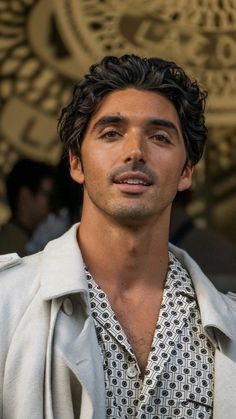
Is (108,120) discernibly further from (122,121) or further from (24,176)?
(24,176)

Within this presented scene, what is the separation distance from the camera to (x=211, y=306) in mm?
2967

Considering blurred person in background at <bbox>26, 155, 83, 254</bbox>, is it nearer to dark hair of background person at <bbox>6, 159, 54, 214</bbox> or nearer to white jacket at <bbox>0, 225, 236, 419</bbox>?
dark hair of background person at <bbox>6, 159, 54, 214</bbox>

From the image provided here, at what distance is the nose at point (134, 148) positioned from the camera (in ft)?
9.43

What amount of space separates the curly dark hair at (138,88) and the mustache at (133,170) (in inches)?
7.4

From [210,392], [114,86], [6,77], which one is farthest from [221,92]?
[210,392]

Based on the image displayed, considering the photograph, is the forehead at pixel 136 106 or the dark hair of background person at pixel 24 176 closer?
the forehead at pixel 136 106

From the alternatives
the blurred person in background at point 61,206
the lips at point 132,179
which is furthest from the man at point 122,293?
the blurred person in background at point 61,206

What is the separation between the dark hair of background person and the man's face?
1.20 m

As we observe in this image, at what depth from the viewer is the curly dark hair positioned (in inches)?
118

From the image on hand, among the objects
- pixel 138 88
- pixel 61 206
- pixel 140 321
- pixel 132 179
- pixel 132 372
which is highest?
pixel 61 206

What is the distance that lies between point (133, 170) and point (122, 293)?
283 millimetres

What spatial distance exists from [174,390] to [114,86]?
662 millimetres

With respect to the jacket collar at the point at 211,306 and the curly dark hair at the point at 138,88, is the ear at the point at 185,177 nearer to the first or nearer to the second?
the curly dark hair at the point at 138,88

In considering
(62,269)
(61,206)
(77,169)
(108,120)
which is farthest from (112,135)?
(61,206)
